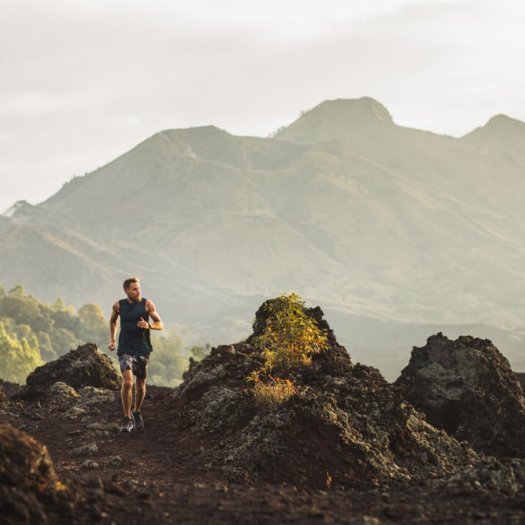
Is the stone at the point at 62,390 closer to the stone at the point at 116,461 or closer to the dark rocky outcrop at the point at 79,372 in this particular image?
the dark rocky outcrop at the point at 79,372

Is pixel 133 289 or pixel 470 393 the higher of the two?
pixel 133 289

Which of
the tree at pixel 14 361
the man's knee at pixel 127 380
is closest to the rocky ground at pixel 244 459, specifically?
the man's knee at pixel 127 380

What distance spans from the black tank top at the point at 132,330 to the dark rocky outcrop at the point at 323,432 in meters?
1.41

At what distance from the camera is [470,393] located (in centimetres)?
1435

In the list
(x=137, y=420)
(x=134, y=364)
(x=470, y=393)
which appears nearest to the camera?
(x=134, y=364)

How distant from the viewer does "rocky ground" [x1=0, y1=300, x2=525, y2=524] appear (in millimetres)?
6328

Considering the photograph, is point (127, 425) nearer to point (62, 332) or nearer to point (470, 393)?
point (470, 393)

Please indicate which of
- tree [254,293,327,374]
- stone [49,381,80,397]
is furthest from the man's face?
stone [49,381,80,397]

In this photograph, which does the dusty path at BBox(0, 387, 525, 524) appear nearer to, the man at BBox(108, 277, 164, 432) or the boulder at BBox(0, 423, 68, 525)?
the boulder at BBox(0, 423, 68, 525)

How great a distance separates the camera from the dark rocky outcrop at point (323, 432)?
9.52 m

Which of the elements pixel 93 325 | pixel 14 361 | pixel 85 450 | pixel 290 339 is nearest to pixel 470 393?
pixel 290 339

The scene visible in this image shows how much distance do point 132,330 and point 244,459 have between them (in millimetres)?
2716

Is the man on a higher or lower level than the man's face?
lower

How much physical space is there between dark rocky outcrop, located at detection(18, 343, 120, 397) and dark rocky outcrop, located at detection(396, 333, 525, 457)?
23.1ft
